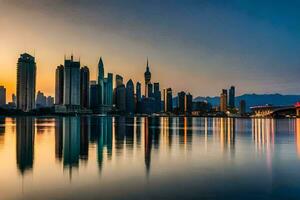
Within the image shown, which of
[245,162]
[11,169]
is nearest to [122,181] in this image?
[11,169]

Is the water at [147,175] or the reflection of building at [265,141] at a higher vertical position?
the water at [147,175]

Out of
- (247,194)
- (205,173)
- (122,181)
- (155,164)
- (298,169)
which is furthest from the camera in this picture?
(155,164)

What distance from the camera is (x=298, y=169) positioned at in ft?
86.8

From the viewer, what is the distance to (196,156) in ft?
109

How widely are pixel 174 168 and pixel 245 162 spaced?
6.50 meters

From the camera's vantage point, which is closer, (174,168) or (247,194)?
(247,194)

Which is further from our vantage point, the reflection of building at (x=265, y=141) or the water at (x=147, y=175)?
the reflection of building at (x=265, y=141)

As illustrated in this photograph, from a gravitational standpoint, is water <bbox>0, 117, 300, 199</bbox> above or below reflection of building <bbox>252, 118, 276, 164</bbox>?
above

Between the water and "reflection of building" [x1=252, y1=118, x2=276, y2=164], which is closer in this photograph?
the water

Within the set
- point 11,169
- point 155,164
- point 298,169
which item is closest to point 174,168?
point 155,164

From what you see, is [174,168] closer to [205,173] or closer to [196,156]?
[205,173]

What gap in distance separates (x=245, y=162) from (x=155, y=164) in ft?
23.1

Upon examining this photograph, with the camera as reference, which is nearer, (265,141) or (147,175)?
(147,175)

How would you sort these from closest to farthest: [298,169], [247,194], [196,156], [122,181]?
[247,194]
[122,181]
[298,169]
[196,156]
